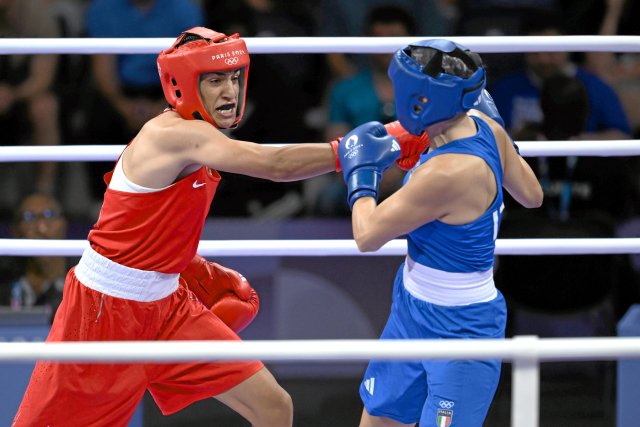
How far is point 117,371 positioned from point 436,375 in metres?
0.83

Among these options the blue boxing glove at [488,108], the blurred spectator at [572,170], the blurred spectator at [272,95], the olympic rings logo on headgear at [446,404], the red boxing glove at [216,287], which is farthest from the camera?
the blurred spectator at [272,95]

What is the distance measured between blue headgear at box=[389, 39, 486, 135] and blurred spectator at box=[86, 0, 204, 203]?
2.86m

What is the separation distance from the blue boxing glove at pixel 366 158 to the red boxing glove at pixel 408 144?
15 cm

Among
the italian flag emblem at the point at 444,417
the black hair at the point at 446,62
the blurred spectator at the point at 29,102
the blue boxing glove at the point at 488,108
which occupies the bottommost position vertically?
the blurred spectator at the point at 29,102

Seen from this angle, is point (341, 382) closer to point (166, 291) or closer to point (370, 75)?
point (370, 75)

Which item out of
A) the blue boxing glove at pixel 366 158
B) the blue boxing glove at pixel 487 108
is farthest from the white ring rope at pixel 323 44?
the blue boxing glove at pixel 366 158

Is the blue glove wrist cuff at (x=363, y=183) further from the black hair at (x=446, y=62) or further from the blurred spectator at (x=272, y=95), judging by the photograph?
the blurred spectator at (x=272, y=95)

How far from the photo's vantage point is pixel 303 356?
2.02 meters

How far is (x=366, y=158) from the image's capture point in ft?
9.28

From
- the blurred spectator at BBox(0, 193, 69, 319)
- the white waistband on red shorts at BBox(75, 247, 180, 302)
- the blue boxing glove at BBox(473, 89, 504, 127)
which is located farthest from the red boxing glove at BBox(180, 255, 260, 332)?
the blurred spectator at BBox(0, 193, 69, 319)

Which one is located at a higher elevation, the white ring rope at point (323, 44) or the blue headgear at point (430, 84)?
the blue headgear at point (430, 84)

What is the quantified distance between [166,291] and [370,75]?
8.29ft

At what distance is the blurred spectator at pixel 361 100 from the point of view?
17.2 feet

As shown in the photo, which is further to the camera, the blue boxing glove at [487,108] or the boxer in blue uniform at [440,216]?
the blue boxing glove at [487,108]
